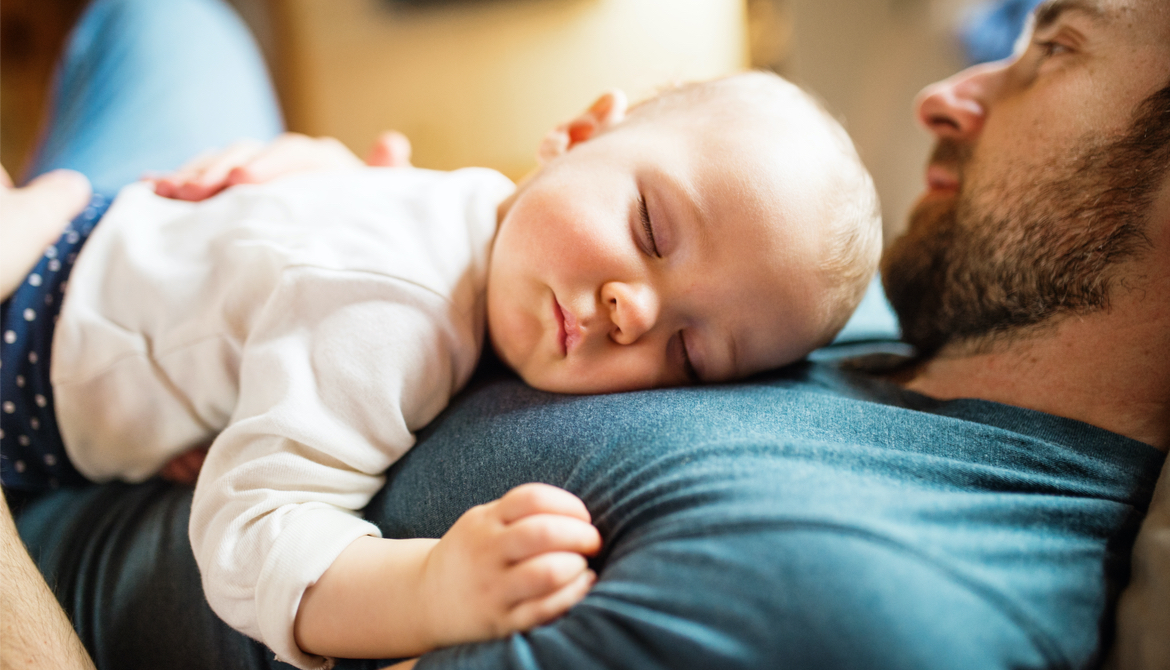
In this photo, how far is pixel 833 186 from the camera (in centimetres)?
91

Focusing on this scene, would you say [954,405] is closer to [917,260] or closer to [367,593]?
[917,260]

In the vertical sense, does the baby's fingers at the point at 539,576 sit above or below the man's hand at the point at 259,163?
below

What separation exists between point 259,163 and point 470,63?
309 centimetres

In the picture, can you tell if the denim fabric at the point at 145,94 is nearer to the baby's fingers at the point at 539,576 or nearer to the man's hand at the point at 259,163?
the man's hand at the point at 259,163

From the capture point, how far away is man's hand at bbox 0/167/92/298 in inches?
37.4

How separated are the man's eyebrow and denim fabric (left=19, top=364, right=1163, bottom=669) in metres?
0.59

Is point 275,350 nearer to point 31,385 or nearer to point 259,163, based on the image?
point 31,385

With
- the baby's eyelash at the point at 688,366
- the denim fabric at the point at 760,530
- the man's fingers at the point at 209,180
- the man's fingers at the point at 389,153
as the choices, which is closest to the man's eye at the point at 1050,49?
the denim fabric at the point at 760,530

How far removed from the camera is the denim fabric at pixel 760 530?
18.0 inches

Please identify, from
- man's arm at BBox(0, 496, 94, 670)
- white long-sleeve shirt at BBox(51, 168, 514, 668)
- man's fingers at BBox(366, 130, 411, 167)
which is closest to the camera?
man's arm at BBox(0, 496, 94, 670)

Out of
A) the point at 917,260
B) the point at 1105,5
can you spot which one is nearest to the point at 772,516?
the point at 917,260

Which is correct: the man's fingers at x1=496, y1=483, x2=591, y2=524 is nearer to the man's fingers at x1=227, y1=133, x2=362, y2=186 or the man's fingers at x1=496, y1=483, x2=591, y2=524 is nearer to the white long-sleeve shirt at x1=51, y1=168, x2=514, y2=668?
the white long-sleeve shirt at x1=51, y1=168, x2=514, y2=668

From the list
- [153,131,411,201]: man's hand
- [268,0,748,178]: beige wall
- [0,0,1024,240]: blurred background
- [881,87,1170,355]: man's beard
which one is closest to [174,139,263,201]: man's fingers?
[153,131,411,201]: man's hand

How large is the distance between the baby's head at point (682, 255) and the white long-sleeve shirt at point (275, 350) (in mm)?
110
